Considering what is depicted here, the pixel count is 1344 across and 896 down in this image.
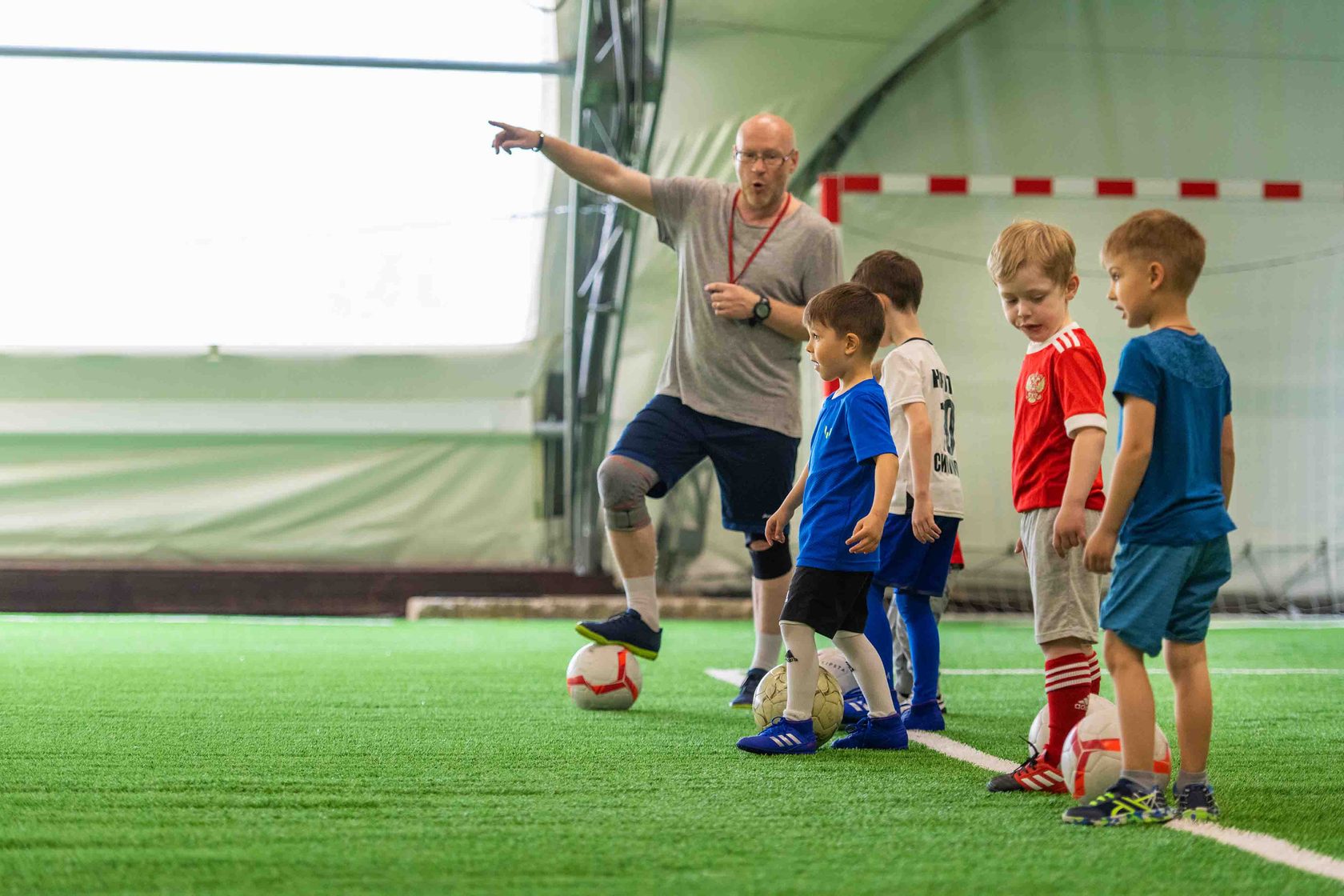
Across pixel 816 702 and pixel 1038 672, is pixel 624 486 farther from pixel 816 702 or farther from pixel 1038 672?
pixel 1038 672

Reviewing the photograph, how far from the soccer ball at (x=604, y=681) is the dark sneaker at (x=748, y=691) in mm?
334

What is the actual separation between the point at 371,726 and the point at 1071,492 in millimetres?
1877

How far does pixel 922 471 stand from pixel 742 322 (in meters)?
0.96

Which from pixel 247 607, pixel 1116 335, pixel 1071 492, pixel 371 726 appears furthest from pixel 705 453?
pixel 247 607

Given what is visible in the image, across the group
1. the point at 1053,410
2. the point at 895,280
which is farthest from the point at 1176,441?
the point at 895,280

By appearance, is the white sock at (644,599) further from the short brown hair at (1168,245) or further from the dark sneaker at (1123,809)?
the short brown hair at (1168,245)

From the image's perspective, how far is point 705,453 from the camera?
3.88 m

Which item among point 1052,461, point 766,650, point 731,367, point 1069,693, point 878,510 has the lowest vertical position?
point 766,650

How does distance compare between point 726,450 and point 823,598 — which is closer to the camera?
point 823,598

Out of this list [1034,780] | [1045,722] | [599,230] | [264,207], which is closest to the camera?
[1034,780]

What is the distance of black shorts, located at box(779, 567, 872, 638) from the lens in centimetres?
294

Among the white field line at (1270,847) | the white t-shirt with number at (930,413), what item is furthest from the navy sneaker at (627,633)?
the white field line at (1270,847)

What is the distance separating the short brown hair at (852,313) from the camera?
118 inches

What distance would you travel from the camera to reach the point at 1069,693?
2.67 metres
